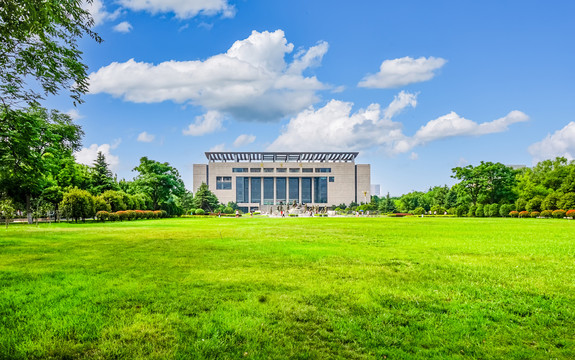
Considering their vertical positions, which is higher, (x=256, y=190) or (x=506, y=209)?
(x=256, y=190)

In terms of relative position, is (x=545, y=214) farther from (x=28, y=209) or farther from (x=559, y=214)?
(x=28, y=209)

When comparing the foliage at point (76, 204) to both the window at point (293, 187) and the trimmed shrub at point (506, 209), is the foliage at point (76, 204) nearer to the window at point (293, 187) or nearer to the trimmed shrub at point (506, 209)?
the trimmed shrub at point (506, 209)

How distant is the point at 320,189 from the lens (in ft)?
438

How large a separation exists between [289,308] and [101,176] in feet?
165

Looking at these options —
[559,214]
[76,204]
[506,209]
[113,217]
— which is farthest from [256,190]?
[559,214]

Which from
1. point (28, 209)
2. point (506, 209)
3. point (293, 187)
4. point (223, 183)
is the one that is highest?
point (223, 183)

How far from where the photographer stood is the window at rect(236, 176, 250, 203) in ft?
432

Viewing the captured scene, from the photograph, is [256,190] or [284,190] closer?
[256,190]

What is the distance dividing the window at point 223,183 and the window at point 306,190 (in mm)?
26690

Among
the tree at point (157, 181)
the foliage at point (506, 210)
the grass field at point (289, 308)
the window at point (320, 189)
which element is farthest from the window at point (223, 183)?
the grass field at point (289, 308)

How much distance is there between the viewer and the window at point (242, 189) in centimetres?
13162

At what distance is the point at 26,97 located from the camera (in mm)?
11688

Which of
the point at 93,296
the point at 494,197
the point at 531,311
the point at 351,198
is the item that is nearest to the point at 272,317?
the point at 93,296

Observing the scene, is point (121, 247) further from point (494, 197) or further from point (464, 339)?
Result: point (494, 197)
